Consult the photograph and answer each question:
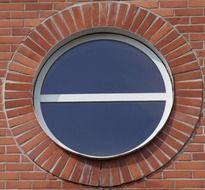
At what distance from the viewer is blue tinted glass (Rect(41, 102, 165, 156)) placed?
5.17 meters

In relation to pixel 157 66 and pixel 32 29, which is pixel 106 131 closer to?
pixel 157 66

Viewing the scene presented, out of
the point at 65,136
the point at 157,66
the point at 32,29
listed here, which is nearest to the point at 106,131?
the point at 65,136

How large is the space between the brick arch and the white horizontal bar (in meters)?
0.16

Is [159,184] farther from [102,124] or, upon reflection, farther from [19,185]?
[19,185]

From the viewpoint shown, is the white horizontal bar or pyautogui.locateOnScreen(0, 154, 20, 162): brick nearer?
pyautogui.locateOnScreen(0, 154, 20, 162): brick

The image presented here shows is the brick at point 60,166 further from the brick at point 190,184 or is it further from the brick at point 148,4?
the brick at point 148,4

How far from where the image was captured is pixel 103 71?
5383 millimetres

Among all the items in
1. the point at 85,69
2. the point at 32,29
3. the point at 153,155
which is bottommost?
Answer: the point at 153,155

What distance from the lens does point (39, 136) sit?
5129 millimetres

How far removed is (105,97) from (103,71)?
24 cm

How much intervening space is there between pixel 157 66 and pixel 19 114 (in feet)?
3.98

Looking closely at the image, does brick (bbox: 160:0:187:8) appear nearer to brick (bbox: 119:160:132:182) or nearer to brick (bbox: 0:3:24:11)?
brick (bbox: 0:3:24:11)

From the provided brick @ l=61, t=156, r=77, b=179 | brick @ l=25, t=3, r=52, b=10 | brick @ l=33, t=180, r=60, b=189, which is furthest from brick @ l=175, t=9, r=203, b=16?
brick @ l=33, t=180, r=60, b=189

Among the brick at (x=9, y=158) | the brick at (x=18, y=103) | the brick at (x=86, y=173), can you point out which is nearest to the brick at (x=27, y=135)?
the brick at (x=9, y=158)
